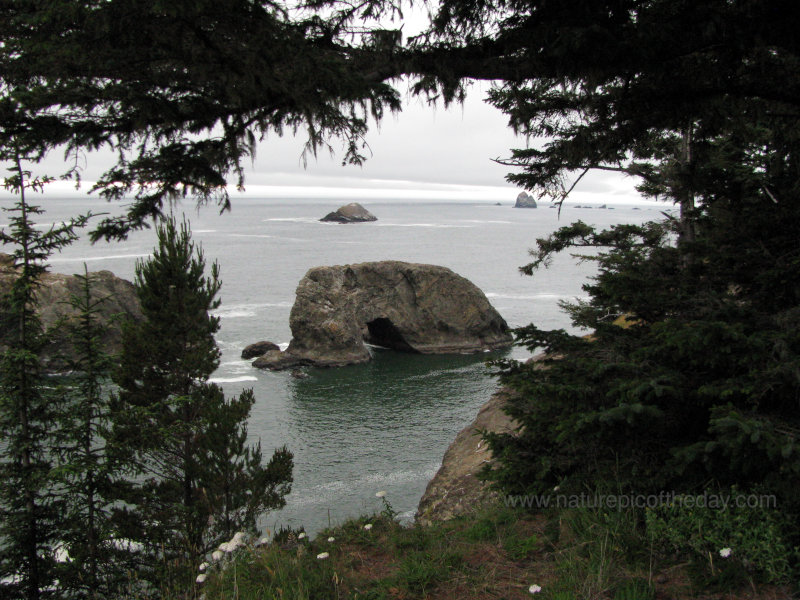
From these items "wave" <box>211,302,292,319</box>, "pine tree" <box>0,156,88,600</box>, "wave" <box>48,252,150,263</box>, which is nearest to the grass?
"pine tree" <box>0,156,88,600</box>

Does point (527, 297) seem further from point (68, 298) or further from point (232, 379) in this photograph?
point (68, 298)

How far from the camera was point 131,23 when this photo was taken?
4473 millimetres

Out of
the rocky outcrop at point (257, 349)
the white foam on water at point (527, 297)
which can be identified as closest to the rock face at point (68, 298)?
the rocky outcrop at point (257, 349)

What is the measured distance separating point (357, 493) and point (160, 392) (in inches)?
392

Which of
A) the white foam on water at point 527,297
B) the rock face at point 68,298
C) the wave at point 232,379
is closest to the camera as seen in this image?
the wave at point 232,379

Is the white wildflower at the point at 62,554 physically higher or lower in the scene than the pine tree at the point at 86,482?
lower

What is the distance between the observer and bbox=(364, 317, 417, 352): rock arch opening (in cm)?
5416

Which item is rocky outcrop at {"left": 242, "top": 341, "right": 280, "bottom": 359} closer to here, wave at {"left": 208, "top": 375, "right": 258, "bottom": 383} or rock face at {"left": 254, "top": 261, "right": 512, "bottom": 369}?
wave at {"left": 208, "top": 375, "right": 258, "bottom": 383}

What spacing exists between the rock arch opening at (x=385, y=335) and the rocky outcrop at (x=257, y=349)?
10225 mm

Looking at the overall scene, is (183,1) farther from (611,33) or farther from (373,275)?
(373,275)

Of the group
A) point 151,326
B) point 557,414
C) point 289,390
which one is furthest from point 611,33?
point 289,390

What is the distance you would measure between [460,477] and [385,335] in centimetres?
3900

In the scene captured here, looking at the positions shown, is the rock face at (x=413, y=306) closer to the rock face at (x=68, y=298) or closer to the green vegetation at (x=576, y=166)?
the rock face at (x=68, y=298)

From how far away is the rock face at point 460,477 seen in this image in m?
14.7
